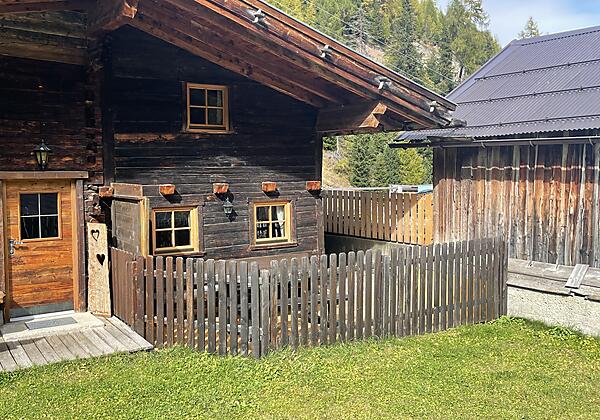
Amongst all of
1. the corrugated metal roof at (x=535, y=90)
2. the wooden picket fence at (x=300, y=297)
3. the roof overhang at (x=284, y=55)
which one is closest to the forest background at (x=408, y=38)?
the corrugated metal roof at (x=535, y=90)

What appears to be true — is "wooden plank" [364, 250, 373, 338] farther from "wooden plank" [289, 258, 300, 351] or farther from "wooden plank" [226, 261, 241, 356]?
"wooden plank" [226, 261, 241, 356]

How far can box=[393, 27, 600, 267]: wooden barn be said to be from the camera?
1049 cm

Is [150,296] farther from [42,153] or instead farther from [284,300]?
[42,153]

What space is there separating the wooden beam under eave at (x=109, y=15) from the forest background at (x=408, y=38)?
39837 mm

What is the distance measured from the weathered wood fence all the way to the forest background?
32901 millimetres

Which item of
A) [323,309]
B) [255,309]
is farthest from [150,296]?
[323,309]

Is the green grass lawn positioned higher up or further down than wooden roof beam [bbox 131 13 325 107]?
further down

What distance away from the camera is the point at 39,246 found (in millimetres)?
9680

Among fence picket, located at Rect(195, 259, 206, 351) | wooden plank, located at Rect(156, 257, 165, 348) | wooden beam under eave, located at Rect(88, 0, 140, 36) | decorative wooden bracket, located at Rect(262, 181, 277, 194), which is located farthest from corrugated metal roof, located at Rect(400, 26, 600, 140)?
wooden plank, located at Rect(156, 257, 165, 348)

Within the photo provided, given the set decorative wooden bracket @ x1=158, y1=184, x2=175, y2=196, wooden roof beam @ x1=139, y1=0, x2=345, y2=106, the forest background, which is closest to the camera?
wooden roof beam @ x1=139, y1=0, x2=345, y2=106

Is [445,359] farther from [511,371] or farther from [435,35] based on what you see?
[435,35]

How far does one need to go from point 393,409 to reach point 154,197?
19.7 ft

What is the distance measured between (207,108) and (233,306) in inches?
187

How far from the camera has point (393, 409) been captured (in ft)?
20.1
